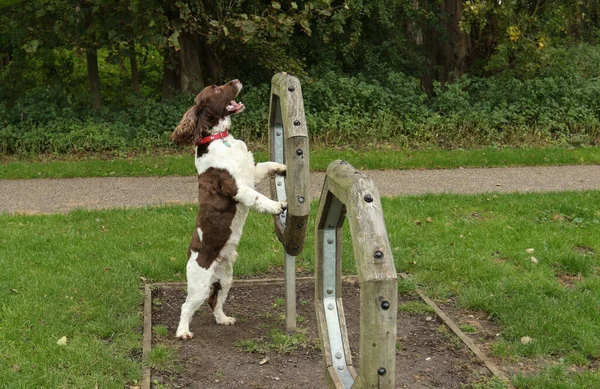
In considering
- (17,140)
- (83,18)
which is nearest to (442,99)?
(83,18)

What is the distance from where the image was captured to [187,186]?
33.5ft

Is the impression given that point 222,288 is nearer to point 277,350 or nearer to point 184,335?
point 184,335

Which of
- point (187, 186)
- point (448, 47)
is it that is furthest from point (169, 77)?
point (448, 47)

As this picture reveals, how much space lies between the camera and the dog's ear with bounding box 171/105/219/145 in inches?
196

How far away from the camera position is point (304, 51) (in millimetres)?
15492

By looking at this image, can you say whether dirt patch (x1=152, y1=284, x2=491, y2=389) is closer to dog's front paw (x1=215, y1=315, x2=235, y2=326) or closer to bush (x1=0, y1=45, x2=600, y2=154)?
dog's front paw (x1=215, y1=315, x2=235, y2=326)

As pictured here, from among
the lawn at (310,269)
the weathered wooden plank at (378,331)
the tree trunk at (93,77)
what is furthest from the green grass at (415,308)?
the tree trunk at (93,77)

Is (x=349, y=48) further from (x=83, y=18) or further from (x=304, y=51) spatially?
(x=83, y=18)

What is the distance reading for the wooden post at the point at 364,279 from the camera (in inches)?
108

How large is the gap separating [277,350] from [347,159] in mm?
6481

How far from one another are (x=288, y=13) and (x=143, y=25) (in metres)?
2.55

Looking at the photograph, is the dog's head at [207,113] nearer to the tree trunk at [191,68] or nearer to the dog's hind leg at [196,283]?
the dog's hind leg at [196,283]

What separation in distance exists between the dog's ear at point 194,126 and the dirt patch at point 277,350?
1450 millimetres

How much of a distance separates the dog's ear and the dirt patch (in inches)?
57.1
